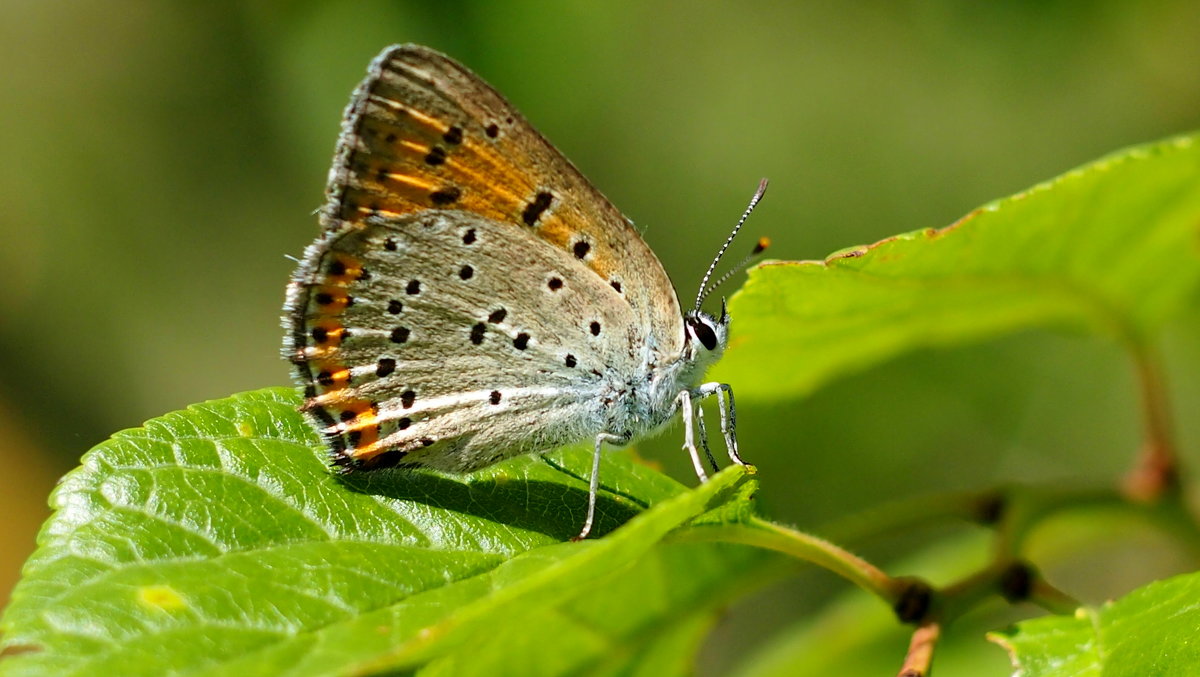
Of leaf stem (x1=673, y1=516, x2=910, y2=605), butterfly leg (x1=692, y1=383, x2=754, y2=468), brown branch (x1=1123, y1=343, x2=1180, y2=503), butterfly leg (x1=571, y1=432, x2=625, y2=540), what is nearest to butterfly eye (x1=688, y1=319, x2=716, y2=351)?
butterfly leg (x1=692, y1=383, x2=754, y2=468)

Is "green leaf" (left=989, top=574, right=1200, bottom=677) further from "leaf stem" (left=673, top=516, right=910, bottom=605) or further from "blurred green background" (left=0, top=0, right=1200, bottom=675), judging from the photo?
"blurred green background" (left=0, top=0, right=1200, bottom=675)

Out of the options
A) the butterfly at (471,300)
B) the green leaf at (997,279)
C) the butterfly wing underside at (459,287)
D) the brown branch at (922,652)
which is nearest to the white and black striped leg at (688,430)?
the butterfly at (471,300)

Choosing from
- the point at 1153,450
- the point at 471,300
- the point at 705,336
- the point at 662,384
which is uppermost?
the point at 471,300

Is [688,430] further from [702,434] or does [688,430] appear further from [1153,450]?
[1153,450]

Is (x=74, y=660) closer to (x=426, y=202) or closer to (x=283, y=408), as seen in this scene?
(x=283, y=408)

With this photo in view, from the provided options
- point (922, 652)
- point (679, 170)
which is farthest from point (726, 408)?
point (679, 170)

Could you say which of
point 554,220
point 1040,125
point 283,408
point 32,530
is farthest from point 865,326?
point 32,530
